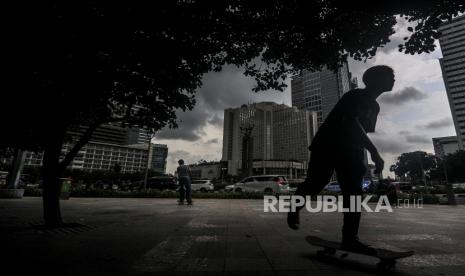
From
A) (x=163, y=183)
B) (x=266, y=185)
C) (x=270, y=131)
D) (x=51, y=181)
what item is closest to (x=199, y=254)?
(x=51, y=181)

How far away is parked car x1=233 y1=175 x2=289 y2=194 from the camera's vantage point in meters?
26.1

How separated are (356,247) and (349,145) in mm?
980

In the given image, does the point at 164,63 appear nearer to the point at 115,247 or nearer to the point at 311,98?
the point at 115,247

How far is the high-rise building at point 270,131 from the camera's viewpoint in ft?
388

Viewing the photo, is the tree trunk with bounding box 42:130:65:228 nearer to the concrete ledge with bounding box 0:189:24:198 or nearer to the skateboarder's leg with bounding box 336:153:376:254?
the skateboarder's leg with bounding box 336:153:376:254

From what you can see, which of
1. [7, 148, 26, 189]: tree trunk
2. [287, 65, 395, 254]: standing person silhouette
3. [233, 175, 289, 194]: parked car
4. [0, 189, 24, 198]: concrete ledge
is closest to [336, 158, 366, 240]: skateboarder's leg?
[287, 65, 395, 254]: standing person silhouette

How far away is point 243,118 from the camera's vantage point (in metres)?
120

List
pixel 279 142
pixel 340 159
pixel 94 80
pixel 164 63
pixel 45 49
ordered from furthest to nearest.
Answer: pixel 279 142
pixel 164 63
pixel 94 80
pixel 45 49
pixel 340 159

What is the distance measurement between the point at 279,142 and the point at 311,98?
81.2 ft

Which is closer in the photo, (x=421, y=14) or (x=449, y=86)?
(x=421, y=14)

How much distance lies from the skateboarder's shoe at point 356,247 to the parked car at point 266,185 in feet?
75.9

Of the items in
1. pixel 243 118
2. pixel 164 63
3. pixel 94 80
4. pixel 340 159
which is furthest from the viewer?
pixel 243 118

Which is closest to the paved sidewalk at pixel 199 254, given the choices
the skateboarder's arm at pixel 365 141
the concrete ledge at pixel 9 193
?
the skateboarder's arm at pixel 365 141

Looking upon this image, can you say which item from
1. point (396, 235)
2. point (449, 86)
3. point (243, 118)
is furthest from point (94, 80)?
point (449, 86)
